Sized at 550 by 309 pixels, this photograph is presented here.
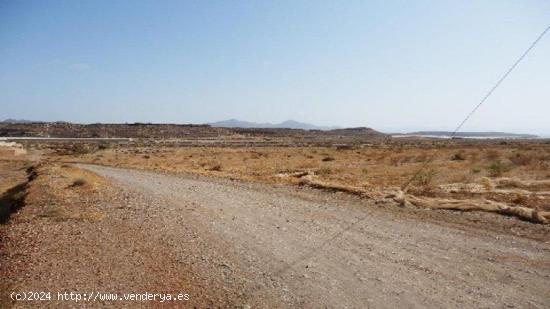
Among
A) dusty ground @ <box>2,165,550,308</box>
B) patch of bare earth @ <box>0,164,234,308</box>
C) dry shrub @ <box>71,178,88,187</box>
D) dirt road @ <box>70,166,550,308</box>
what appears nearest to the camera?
dirt road @ <box>70,166,550,308</box>

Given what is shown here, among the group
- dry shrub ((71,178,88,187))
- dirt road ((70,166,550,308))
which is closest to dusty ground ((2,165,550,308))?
dirt road ((70,166,550,308))

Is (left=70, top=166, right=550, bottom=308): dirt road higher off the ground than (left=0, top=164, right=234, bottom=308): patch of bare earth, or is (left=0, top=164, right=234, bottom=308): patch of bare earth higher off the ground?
(left=70, top=166, right=550, bottom=308): dirt road

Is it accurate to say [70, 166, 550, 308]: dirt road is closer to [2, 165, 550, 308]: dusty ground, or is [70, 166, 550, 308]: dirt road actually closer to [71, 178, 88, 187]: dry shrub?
[2, 165, 550, 308]: dusty ground

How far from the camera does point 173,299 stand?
800 cm

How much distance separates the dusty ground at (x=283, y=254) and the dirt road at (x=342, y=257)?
0.03 metres

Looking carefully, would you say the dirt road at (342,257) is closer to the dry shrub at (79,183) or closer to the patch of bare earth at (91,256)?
the patch of bare earth at (91,256)

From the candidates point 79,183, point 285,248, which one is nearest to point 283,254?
point 285,248

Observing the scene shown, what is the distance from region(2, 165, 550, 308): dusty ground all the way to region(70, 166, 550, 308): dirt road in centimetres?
3

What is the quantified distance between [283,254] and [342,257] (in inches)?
52.6

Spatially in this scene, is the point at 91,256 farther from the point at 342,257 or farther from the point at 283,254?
the point at 342,257

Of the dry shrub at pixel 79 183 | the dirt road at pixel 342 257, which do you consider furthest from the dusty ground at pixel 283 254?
the dry shrub at pixel 79 183

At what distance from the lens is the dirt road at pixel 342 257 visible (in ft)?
25.8

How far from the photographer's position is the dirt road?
7867 millimetres

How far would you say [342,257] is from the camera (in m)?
10.2
